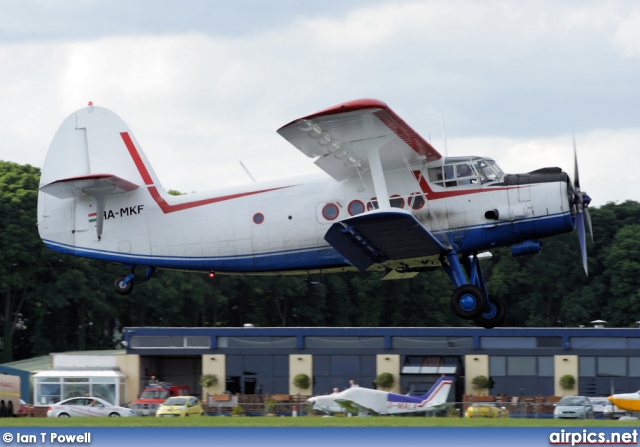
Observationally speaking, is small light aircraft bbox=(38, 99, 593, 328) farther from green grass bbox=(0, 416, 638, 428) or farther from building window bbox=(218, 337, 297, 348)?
building window bbox=(218, 337, 297, 348)

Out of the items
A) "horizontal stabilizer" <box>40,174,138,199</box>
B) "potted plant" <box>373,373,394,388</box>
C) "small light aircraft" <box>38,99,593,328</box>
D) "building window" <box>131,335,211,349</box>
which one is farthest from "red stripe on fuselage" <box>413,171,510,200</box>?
"building window" <box>131,335,211,349</box>

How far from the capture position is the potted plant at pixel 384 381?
35.5 meters

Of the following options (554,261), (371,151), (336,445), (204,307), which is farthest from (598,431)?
(554,261)

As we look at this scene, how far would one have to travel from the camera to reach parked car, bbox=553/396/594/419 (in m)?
28.7

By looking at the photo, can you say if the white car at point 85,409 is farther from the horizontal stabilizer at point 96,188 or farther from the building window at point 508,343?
the building window at point 508,343

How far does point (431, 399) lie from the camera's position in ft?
95.2

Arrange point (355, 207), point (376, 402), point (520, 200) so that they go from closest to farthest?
point (520, 200)
point (355, 207)
point (376, 402)

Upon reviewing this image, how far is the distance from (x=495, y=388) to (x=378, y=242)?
17330 mm

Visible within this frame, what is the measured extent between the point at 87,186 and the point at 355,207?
5818 millimetres

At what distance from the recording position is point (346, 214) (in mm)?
20891

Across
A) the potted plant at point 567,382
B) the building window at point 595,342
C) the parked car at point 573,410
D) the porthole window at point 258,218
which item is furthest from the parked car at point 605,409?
the porthole window at point 258,218

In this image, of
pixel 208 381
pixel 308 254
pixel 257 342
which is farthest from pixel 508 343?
pixel 308 254

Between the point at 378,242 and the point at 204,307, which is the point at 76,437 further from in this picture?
the point at 204,307

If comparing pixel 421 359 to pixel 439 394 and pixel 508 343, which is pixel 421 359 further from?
pixel 439 394
